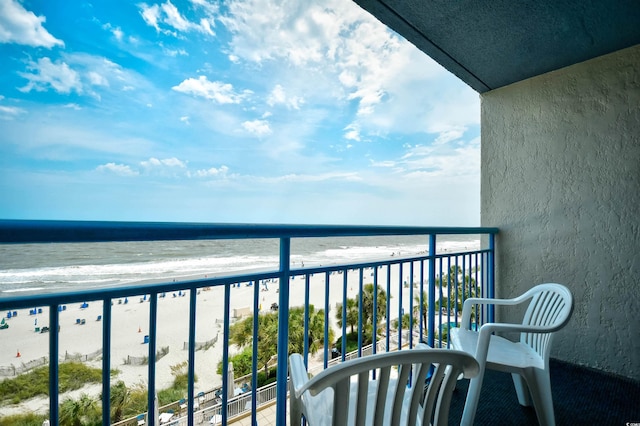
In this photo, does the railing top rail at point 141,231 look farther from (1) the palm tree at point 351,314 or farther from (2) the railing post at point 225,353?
(1) the palm tree at point 351,314

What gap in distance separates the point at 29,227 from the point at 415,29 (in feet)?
7.90

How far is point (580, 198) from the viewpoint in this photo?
8.39 feet

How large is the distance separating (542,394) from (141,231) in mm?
1917

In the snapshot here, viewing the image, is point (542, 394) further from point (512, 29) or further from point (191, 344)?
point (512, 29)

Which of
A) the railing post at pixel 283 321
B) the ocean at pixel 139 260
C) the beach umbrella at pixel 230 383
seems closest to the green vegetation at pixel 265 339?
the ocean at pixel 139 260

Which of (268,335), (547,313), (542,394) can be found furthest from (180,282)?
(268,335)

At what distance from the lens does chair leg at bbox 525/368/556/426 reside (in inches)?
61.2

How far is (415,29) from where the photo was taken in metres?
2.24

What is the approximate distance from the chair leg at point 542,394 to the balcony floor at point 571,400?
34 cm

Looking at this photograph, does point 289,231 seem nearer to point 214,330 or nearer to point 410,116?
point 214,330

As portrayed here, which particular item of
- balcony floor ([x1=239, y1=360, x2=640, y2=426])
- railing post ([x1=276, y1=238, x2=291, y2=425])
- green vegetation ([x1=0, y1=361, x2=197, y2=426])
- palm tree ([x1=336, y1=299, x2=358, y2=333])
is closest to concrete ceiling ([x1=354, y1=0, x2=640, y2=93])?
railing post ([x1=276, y1=238, x2=291, y2=425])

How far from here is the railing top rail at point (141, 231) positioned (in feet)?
2.36

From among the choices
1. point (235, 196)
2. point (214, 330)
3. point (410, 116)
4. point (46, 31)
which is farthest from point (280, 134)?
point (214, 330)

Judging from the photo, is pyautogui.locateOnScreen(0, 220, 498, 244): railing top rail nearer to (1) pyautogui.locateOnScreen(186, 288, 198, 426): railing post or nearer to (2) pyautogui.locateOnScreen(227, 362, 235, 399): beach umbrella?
(1) pyautogui.locateOnScreen(186, 288, 198, 426): railing post
